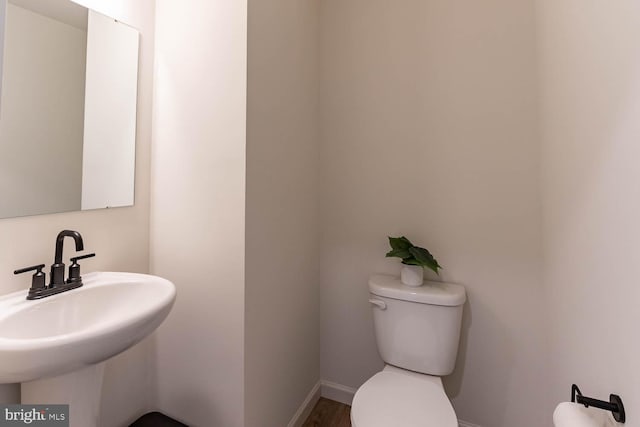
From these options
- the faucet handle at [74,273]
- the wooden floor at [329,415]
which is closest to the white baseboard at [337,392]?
the wooden floor at [329,415]

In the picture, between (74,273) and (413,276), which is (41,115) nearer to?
(74,273)

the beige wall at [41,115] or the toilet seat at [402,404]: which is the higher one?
the beige wall at [41,115]

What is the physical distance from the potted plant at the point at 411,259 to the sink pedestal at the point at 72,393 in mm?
1152

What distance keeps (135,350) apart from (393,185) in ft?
4.54

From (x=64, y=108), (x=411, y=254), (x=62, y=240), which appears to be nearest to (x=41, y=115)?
(x=64, y=108)

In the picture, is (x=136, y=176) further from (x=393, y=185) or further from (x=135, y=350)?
(x=393, y=185)

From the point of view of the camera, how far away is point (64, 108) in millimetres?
1007

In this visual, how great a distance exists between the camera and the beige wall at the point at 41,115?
88cm

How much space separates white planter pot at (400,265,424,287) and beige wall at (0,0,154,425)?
1153 millimetres

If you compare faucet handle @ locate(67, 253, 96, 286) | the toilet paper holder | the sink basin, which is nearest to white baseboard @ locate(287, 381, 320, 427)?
the sink basin

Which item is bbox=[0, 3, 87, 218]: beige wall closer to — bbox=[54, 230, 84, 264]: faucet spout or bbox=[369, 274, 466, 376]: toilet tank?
bbox=[54, 230, 84, 264]: faucet spout

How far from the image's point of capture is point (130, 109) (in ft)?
3.90

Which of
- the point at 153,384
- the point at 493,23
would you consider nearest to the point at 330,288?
the point at 153,384

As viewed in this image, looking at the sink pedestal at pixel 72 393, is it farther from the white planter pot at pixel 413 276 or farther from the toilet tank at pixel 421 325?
the white planter pot at pixel 413 276
